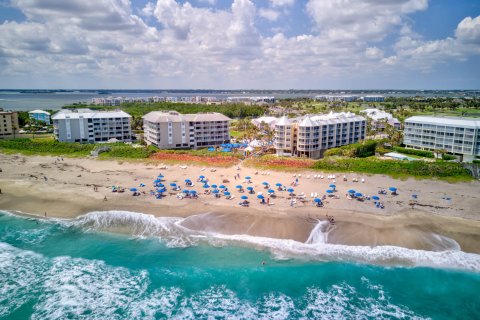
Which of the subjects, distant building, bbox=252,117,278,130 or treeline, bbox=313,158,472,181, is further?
distant building, bbox=252,117,278,130

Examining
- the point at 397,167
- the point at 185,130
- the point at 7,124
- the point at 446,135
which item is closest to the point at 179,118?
the point at 185,130


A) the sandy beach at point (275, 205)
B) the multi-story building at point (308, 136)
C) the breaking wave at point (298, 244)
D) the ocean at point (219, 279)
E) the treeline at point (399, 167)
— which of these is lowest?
the ocean at point (219, 279)

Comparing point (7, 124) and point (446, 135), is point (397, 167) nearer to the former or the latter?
point (446, 135)

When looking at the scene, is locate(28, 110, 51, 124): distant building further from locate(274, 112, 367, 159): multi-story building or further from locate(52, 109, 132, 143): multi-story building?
locate(274, 112, 367, 159): multi-story building

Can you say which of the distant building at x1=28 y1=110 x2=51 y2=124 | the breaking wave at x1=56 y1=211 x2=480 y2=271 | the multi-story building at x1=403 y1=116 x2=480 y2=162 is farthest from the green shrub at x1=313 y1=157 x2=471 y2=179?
the distant building at x1=28 y1=110 x2=51 y2=124

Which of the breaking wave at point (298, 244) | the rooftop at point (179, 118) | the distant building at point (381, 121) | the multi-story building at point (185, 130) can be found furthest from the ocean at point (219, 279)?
the distant building at point (381, 121)

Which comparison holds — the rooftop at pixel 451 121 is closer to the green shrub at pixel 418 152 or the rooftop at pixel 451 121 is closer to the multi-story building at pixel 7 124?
the green shrub at pixel 418 152

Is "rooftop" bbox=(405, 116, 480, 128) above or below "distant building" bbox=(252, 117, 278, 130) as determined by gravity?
above

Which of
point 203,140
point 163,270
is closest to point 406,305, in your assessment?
point 163,270
